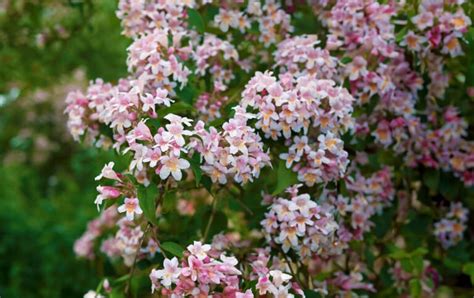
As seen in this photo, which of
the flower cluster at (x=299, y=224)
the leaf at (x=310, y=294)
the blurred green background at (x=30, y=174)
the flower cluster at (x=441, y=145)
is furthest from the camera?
the blurred green background at (x=30, y=174)

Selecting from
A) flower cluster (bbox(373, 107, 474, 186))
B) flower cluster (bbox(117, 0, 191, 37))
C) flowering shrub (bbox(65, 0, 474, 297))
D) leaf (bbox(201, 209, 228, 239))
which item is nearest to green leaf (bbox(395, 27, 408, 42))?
flowering shrub (bbox(65, 0, 474, 297))

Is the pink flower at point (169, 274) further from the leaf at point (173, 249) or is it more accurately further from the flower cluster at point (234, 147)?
the flower cluster at point (234, 147)

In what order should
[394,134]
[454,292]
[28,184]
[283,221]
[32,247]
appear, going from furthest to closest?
[28,184] < [32,247] < [454,292] < [394,134] < [283,221]

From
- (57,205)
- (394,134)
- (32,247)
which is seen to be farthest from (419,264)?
(57,205)

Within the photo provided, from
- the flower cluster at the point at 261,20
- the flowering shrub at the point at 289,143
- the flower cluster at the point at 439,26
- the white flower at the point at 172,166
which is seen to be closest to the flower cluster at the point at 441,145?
the flowering shrub at the point at 289,143

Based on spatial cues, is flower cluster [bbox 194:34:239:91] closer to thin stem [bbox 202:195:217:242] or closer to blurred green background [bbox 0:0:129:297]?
thin stem [bbox 202:195:217:242]

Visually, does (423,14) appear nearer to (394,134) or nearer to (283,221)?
(394,134)
